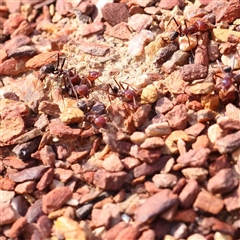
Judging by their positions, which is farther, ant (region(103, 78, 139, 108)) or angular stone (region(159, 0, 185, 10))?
angular stone (region(159, 0, 185, 10))

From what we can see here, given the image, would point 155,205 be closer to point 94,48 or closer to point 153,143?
point 153,143

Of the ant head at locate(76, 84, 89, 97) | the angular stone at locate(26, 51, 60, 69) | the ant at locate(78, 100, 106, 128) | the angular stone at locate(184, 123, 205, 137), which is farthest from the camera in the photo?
the angular stone at locate(26, 51, 60, 69)

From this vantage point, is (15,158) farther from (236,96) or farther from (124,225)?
(236,96)

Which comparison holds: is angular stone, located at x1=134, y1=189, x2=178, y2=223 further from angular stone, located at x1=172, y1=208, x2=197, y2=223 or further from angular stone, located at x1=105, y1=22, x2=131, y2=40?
angular stone, located at x1=105, y1=22, x2=131, y2=40

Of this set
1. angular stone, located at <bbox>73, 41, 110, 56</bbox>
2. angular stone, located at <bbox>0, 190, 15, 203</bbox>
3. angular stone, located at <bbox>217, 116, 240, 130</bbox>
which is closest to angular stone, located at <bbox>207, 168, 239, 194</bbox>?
angular stone, located at <bbox>217, 116, 240, 130</bbox>

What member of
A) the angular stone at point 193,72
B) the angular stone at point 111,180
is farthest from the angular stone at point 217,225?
the angular stone at point 193,72

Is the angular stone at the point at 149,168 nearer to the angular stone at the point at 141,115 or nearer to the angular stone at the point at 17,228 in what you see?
the angular stone at the point at 141,115

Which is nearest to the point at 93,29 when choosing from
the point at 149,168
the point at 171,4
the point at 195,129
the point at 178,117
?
the point at 171,4
